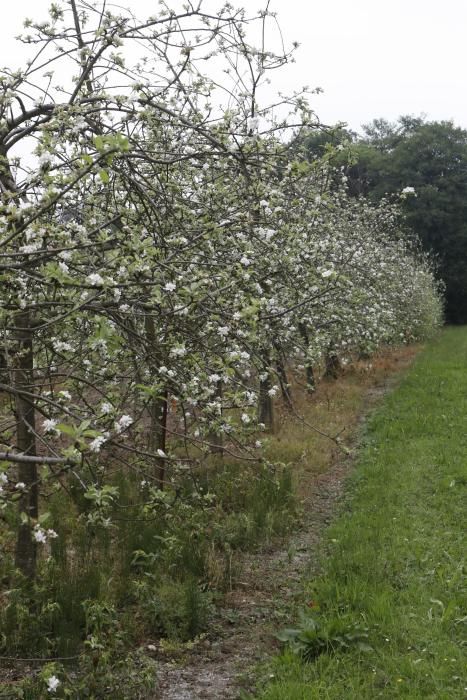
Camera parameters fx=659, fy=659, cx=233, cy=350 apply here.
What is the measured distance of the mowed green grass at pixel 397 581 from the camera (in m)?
4.10

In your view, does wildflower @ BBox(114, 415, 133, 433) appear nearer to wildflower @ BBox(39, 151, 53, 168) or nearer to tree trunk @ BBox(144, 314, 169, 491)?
tree trunk @ BBox(144, 314, 169, 491)

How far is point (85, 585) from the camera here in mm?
4918

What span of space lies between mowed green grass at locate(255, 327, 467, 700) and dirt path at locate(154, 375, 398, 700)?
0.73ft

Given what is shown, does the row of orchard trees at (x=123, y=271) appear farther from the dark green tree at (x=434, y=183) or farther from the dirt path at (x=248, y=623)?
the dark green tree at (x=434, y=183)

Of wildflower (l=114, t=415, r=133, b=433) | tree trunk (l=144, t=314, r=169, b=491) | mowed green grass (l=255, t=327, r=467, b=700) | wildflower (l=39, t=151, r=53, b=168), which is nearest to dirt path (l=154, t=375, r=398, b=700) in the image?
mowed green grass (l=255, t=327, r=467, b=700)

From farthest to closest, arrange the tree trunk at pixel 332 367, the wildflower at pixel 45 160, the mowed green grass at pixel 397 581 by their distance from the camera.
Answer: the tree trunk at pixel 332 367 < the mowed green grass at pixel 397 581 < the wildflower at pixel 45 160

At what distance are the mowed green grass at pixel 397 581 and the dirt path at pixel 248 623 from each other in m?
0.22

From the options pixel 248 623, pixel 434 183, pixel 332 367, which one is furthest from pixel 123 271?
pixel 434 183

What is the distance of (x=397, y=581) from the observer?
17.7 ft

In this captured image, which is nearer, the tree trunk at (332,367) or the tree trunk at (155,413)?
the tree trunk at (155,413)

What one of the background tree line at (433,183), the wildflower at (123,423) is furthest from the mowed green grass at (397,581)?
the background tree line at (433,183)

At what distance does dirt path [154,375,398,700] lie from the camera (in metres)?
4.30

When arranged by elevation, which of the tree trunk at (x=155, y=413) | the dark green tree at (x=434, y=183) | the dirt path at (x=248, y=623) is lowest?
the dirt path at (x=248, y=623)

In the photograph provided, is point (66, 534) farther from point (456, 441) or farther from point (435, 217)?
point (435, 217)
